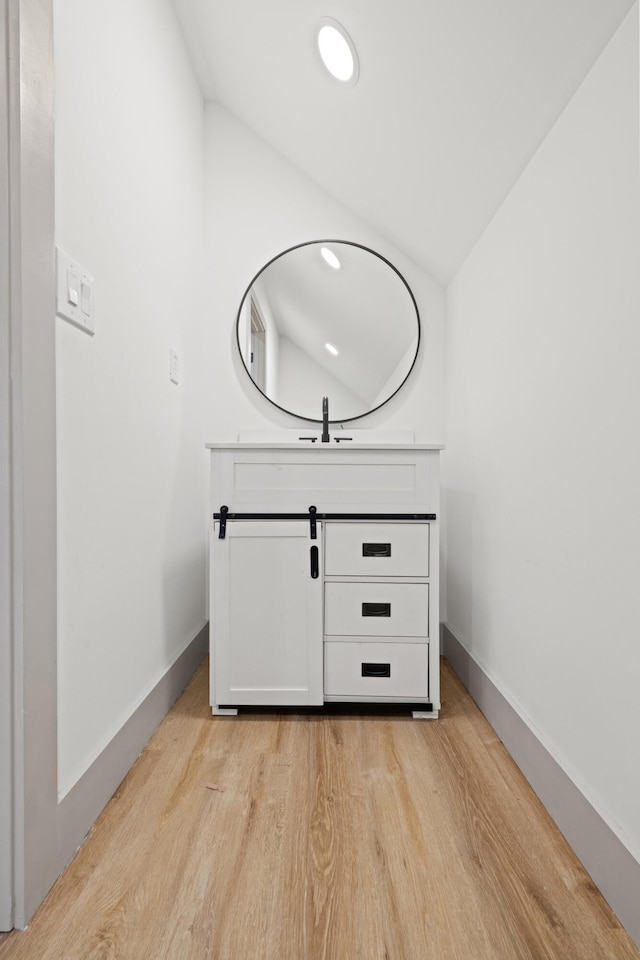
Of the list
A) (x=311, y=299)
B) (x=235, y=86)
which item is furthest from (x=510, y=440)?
(x=235, y=86)

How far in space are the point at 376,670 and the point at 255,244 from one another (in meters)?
1.67

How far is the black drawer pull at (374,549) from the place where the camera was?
1663 mm

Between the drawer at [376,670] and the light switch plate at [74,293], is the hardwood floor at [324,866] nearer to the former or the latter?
the drawer at [376,670]

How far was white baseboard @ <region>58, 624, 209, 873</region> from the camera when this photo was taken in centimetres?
100

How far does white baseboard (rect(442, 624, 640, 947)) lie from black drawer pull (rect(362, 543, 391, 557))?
47 centimetres

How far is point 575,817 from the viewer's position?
1024 millimetres

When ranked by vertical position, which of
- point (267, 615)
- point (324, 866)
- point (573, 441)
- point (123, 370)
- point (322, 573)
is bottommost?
point (324, 866)

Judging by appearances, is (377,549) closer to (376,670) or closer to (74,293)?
(376,670)

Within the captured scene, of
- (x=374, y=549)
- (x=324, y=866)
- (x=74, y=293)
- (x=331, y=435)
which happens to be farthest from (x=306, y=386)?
(x=324, y=866)

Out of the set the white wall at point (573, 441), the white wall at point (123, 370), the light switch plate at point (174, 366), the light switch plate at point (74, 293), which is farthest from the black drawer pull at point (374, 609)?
the light switch plate at point (74, 293)

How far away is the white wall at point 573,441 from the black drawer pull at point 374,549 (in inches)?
12.3

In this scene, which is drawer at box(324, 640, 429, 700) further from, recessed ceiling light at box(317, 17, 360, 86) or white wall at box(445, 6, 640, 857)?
recessed ceiling light at box(317, 17, 360, 86)

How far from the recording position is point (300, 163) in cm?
219

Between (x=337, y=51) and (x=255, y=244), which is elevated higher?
(x=337, y=51)
